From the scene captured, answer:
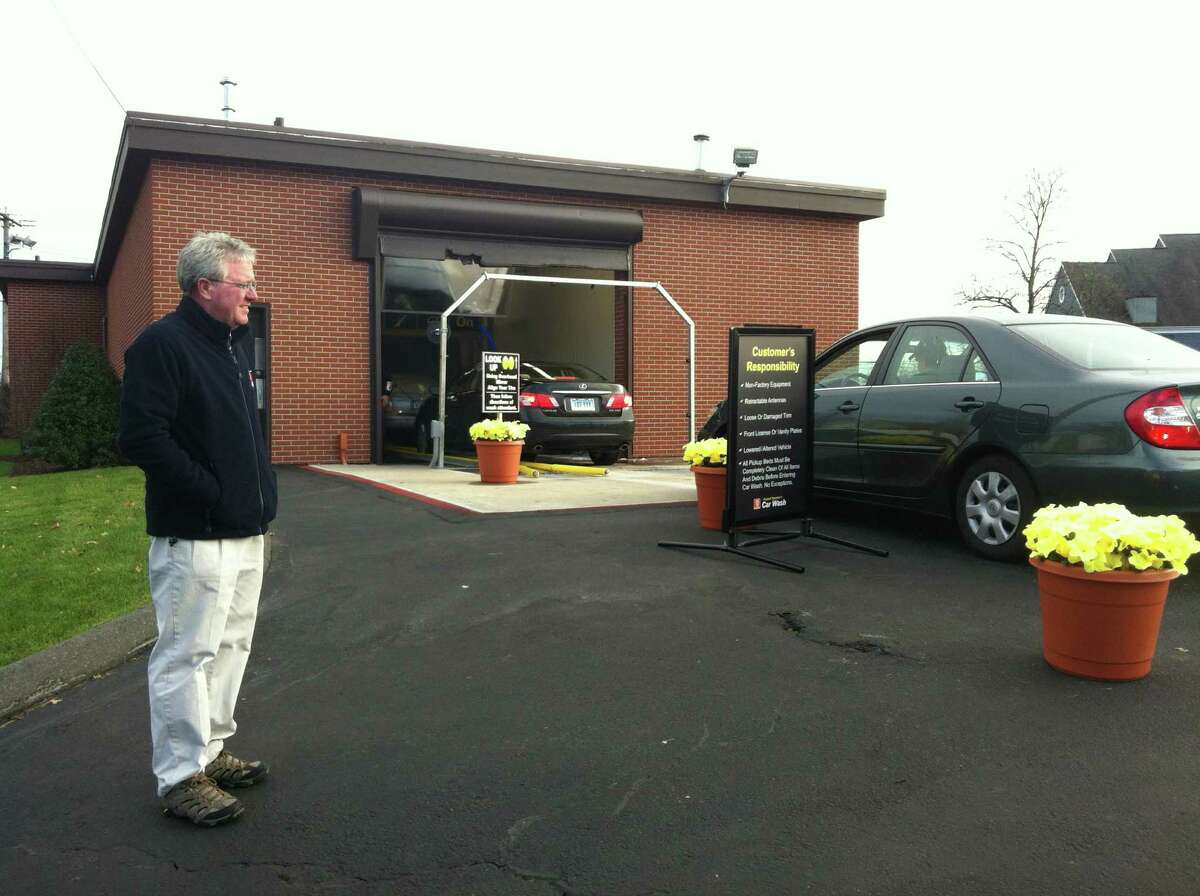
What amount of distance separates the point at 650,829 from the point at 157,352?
2.02 m

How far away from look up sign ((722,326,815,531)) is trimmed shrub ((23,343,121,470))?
Answer: 11.2 metres

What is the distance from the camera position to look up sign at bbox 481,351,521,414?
44.6 ft

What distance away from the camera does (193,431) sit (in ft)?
10.6

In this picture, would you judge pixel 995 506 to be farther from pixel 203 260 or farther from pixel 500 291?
pixel 500 291

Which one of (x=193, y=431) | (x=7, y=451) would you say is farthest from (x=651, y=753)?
(x=7, y=451)

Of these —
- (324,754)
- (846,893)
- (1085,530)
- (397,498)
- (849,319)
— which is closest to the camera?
(846,893)

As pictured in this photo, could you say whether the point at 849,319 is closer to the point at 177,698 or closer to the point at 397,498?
the point at 397,498

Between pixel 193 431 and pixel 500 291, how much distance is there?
16.7 meters

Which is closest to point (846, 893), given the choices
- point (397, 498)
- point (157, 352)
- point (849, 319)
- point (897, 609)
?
point (157, 352)

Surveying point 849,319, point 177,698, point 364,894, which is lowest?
point 364,894

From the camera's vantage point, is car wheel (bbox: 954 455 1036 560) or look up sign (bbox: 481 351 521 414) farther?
look up sign (bbox: 481 351 521 414)

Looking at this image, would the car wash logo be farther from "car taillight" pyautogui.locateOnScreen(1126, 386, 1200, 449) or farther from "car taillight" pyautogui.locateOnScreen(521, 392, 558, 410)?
"car taillight" pyautogui.locateOnScreen(521, 392, 558, 410)

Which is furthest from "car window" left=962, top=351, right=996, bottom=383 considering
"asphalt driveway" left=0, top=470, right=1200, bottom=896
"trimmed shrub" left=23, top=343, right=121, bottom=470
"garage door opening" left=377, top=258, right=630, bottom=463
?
"trimmed shrub" left=23, top=343, right=121, bottom=470

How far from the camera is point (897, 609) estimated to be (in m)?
5.56
